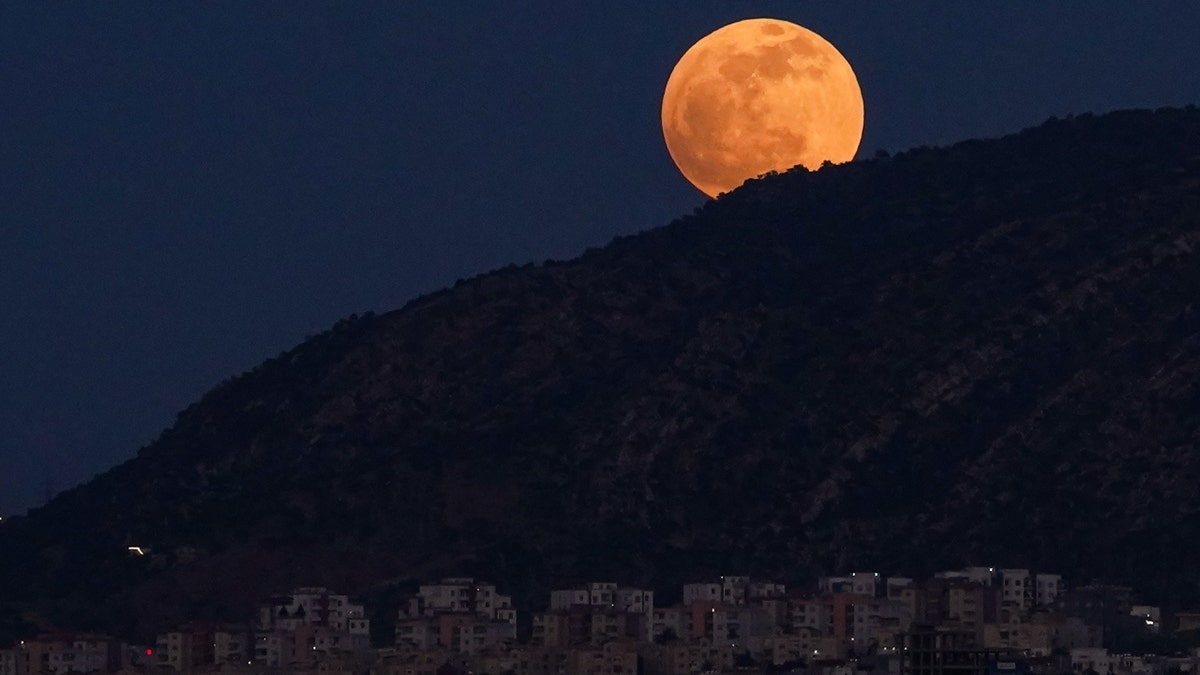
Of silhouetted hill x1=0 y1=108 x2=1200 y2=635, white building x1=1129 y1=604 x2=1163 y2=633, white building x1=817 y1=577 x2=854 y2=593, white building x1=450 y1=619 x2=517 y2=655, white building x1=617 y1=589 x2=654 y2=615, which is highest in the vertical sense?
silhouetted hill x1=0 y1=108 x2=1200 y2=635

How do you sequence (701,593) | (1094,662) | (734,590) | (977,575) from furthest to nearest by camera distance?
(701,593)
(734,590)
(977,575)
(1094,662)

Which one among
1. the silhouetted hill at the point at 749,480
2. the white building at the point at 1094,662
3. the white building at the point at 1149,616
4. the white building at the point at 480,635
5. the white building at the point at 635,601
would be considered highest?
the silhouetted hill at the point at 749,480

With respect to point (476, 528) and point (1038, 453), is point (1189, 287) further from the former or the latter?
point (476, 528)

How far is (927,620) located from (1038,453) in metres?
27.1

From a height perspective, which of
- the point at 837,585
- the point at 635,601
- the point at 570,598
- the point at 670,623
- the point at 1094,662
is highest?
the point at 837,585

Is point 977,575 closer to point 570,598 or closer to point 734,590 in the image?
point 734,590

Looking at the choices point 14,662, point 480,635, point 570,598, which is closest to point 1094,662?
point 480,635

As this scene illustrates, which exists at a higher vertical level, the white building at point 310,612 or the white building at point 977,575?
the white building at point 977,575

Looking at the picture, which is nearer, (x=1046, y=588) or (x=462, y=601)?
(x=1046, y=588)

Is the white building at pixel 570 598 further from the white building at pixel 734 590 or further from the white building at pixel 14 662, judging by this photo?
the white building at pixel 14 662

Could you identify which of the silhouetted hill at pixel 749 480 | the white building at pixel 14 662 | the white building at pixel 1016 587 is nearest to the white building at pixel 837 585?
the white building at pixel 1016 587

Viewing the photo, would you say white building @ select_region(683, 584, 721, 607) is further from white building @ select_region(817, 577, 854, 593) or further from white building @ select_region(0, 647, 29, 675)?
white building @ select_region(0, 647, 29, 675)

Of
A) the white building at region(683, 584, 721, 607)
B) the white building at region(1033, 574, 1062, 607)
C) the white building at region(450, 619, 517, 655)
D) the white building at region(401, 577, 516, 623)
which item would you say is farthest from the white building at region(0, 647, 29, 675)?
the white building at region(1033, 574, 1062, 607)

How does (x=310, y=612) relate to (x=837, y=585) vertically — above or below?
below
